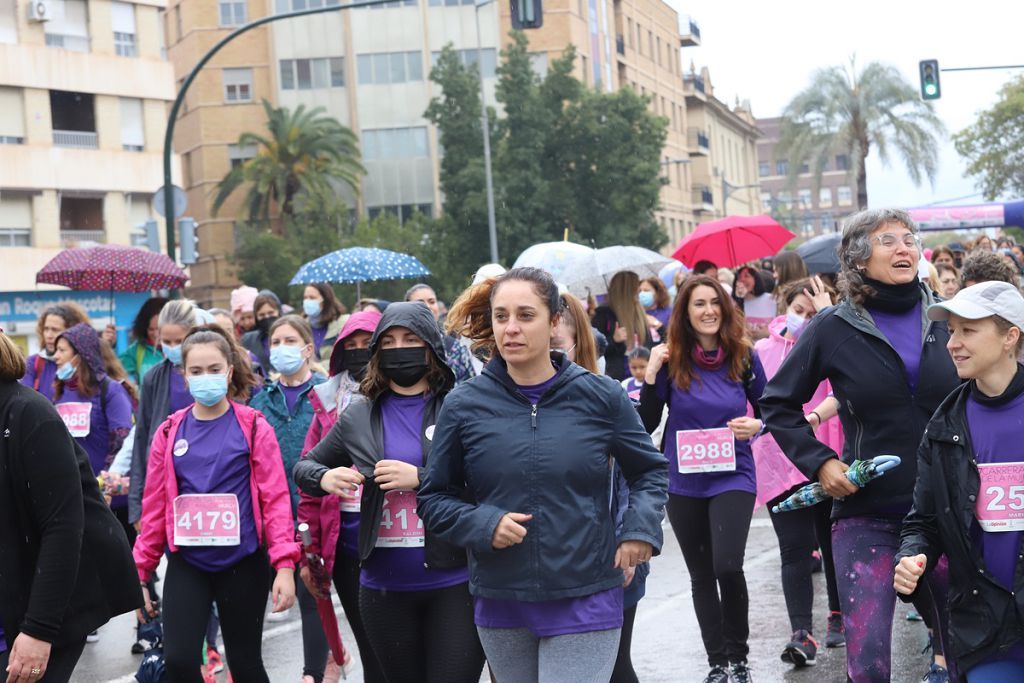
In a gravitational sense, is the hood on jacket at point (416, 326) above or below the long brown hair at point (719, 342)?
above

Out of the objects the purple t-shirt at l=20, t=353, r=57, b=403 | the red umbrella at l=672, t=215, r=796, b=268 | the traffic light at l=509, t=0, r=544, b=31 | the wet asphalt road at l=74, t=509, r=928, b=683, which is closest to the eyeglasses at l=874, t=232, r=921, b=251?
the wet asphalt road at l=74, t=509, r=928, b=683

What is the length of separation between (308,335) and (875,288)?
3.76 metres

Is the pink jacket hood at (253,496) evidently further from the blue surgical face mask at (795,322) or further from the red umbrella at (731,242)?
the red umbrella at (731,242)

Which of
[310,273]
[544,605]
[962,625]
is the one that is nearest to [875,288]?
[962,625]

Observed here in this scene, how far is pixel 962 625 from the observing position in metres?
4.68

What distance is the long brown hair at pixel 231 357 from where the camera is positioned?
7.25 meters

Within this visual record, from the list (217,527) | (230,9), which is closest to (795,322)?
(217,527)

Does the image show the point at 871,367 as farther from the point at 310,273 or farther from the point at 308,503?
the point at 310,273

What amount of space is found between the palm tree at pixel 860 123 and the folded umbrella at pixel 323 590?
50319 mm

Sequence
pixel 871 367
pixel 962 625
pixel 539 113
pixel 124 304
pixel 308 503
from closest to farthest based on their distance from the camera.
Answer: pixel 962 625 < pixel 871 367 < pixel 308 503 < pixel 124 304 < pixel 539 113

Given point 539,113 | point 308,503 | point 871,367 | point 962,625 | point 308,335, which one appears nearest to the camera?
point 962,625

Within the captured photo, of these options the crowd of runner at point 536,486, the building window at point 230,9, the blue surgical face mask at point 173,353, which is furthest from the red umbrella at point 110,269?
the building window at point 230,9

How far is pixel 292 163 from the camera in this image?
60.7m

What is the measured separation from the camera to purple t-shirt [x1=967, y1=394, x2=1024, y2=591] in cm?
463
